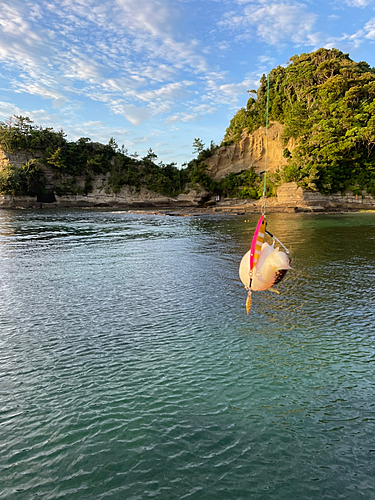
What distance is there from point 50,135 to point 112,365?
9117 centimetres

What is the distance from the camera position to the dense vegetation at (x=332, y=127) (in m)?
60.1

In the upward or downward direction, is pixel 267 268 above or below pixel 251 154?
below

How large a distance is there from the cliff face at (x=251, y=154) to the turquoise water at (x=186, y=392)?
6975 centimetres

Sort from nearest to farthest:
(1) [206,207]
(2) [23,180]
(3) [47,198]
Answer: (2) [23,180]
(1) [206,207]
(3) [47,198]

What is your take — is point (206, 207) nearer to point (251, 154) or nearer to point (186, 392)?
point (251, 154)

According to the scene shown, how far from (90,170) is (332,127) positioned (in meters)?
61.0

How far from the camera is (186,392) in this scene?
5918 mm

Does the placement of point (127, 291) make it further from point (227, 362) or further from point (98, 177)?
point (98, 177)

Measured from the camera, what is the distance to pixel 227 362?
696cm

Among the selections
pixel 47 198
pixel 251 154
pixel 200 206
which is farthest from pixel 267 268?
pixel 47 198

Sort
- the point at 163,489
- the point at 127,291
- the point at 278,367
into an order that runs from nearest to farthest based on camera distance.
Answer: the point at 163,489
the point at 278,367
the point at 127,291

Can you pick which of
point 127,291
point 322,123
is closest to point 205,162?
point 322,123

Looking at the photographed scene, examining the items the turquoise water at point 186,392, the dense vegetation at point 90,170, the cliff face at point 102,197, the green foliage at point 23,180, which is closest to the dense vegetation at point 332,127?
the dense vegetation at point 90,170

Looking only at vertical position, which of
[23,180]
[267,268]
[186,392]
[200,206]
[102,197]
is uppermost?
[23,180]
